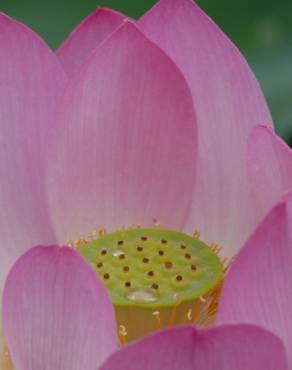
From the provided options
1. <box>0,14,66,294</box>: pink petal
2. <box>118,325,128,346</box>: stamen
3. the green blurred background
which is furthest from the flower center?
the green blurred background

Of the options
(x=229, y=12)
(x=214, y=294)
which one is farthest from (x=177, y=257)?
(x=229, y=12)

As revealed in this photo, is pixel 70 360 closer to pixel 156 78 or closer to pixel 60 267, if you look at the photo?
pixel 60 267

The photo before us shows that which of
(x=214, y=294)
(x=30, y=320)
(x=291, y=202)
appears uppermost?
(x=291, y=202)

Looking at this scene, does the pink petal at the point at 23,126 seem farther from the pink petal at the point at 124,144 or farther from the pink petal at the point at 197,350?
the pink petal at the point at 197,350

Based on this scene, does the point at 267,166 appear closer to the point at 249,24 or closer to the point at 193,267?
the point at 193,267

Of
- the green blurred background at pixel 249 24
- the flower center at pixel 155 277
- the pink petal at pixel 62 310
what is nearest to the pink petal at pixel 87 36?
the flower center at pixel 155 277

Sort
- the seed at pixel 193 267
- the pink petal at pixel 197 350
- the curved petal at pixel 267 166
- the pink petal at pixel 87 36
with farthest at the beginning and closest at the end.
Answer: the pink petal at pixel 87 36
the seed at pixel 193 267
the curved petal at pixel 267 166
the pink petal at pixel 197 350
